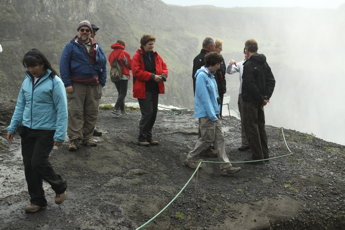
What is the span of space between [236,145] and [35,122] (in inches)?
253

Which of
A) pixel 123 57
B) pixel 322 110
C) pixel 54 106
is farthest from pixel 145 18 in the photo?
pixel 54 106

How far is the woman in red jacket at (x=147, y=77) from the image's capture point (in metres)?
7.92

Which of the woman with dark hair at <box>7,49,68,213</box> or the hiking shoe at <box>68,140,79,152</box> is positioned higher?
Answer: the woman with dark hair at <box>7,49,68,213</box>

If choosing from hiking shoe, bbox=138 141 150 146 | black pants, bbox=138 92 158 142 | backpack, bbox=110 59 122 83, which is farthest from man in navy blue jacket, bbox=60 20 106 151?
backpack, bbox=110 59 122 83

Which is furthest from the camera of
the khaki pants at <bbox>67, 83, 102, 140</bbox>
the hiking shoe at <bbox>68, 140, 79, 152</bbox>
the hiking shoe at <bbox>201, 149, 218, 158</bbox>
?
the hiking shoe at <bbox>201, 149, 218, 158</bbox>

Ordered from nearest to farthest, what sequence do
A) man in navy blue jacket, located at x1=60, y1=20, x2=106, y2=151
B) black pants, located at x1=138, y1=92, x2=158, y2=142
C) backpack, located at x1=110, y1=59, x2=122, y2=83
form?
man in navy blue jacket, located at x1=60, y1=20, x2=106, y2=151 → black pants, located at x1=138, y1=92, x2=158, y2=142 → backpack, located at x1=110, y1=59, x2=122, y2=83

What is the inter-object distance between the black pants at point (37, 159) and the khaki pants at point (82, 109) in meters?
2.37

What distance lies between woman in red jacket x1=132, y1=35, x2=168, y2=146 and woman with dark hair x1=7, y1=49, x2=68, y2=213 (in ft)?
10.5

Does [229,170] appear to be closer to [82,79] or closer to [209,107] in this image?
[209,107]

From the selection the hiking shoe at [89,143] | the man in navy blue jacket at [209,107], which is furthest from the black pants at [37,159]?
the man in navy blue jacket at [209,107]

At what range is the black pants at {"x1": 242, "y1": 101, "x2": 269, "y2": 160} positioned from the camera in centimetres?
791

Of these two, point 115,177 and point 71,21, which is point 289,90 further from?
point 115,177

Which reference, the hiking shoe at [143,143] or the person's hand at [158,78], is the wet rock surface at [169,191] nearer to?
the hiking shoe at [143,143]

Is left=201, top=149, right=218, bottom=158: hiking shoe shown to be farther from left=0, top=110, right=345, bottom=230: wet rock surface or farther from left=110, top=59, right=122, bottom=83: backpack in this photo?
left=110, top=59, right=122, bottom=83: backpack
